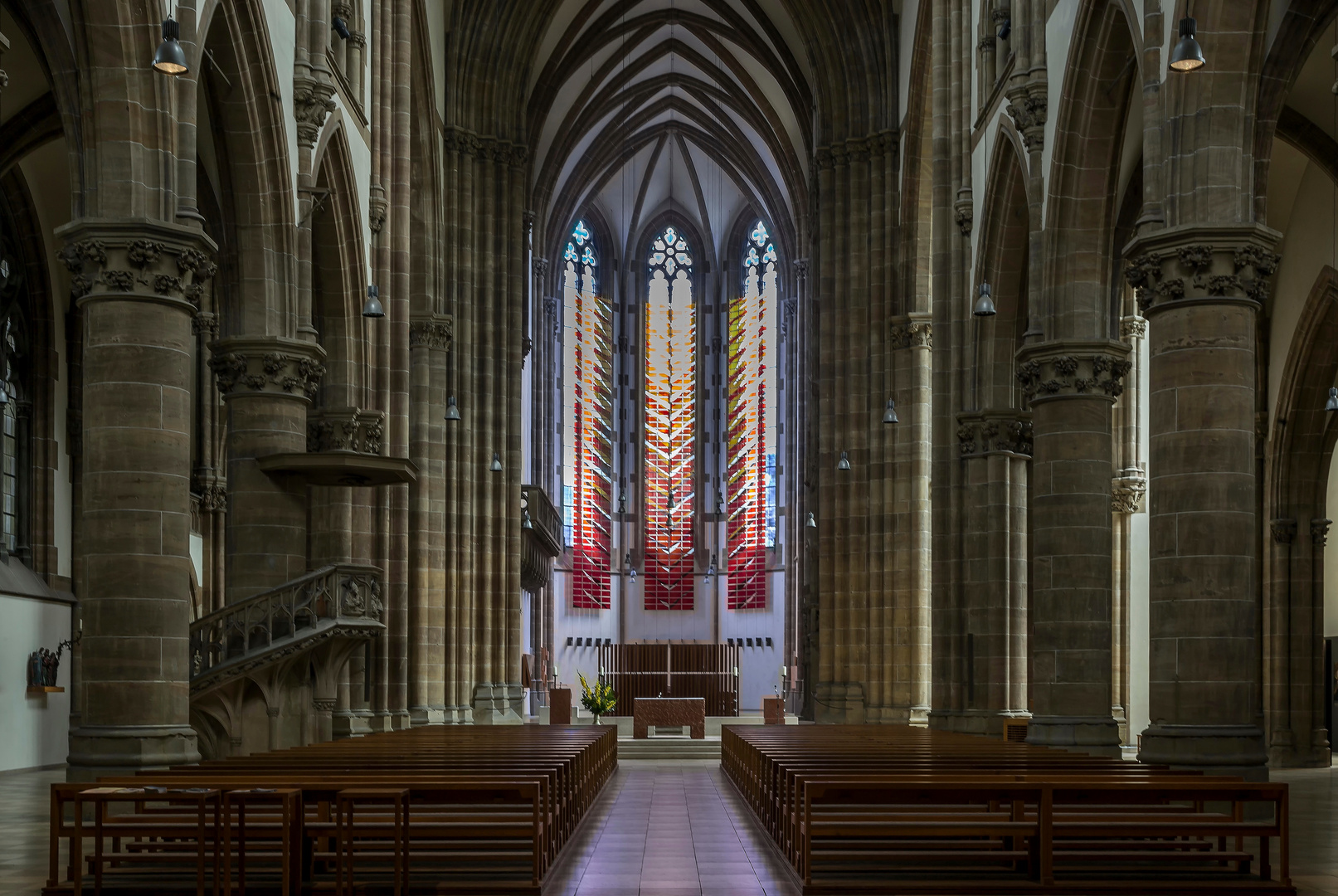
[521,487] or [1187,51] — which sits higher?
A: [1187,51]

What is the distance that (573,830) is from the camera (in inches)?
535

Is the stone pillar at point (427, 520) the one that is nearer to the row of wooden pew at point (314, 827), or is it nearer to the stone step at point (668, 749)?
the stone step at point (668, 749)

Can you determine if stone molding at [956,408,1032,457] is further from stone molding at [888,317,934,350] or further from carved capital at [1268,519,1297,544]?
stone molding at [888,317,934,350]

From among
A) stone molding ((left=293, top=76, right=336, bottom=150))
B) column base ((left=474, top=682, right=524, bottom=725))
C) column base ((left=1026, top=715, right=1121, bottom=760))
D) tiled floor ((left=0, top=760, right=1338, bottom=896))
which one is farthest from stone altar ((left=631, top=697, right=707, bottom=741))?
A: stone molding ((left=293, top=76, right=336, bottom=150))

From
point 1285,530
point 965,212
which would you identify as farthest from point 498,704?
point 1285,530

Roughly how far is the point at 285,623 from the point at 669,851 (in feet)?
26.1

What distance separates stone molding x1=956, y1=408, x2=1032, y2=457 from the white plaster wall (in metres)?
14.6

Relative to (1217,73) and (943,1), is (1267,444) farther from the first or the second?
(1217,73)

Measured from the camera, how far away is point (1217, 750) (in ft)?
44.1

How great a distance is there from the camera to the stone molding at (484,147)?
110ft

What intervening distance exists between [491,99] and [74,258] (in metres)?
22.5

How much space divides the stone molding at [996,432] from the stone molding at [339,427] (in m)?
8.34

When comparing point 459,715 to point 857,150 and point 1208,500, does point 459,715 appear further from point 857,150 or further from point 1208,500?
point 1208,500

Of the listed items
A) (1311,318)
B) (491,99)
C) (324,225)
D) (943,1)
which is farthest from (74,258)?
(491,99)
